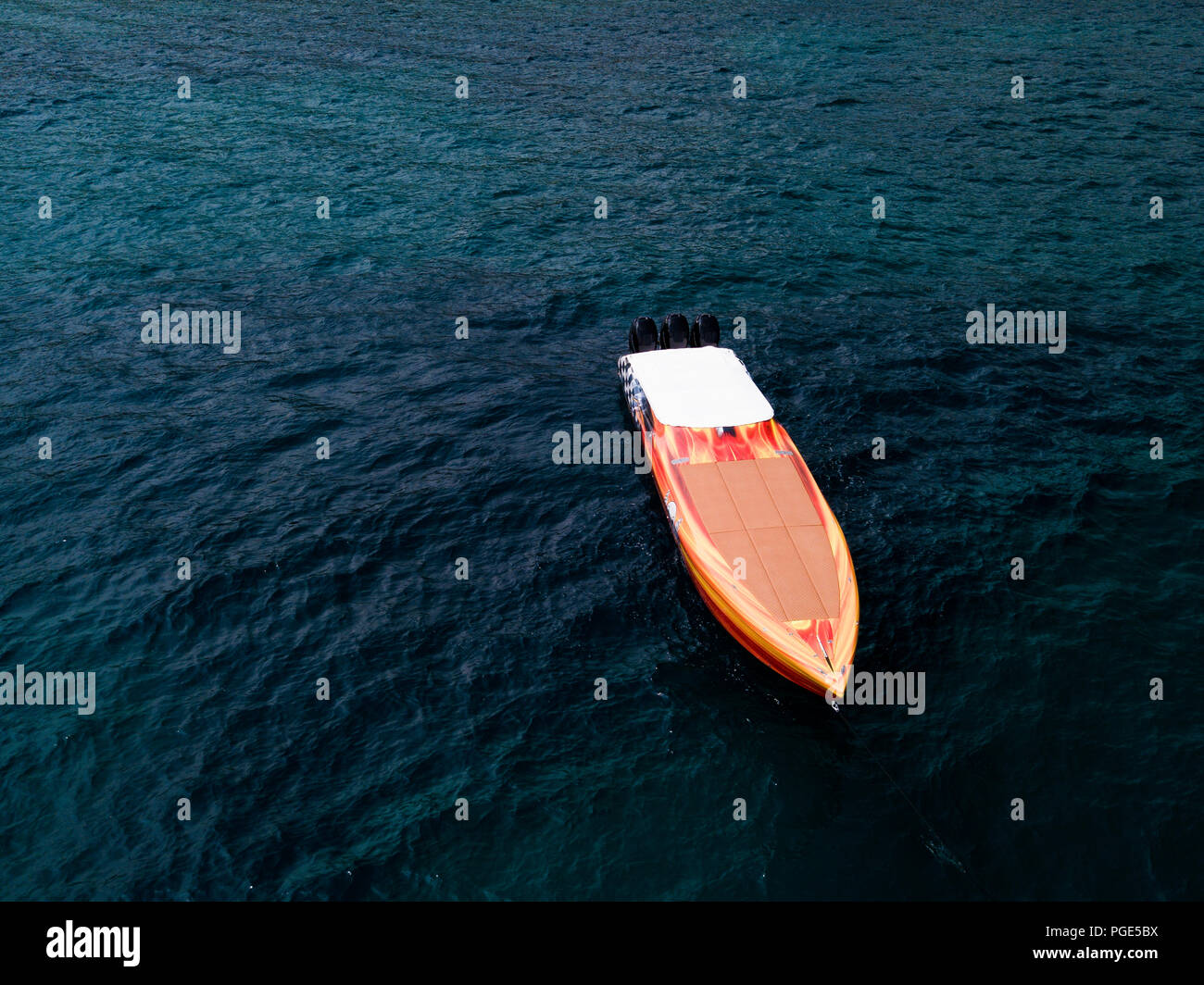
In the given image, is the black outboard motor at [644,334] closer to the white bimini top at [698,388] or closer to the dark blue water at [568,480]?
the white bimini top at [698,388]

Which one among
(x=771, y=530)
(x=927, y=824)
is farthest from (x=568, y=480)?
(x=927, y=824)

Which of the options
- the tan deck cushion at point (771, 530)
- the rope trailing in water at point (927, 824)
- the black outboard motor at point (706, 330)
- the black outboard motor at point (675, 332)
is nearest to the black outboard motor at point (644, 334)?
the black outboard motor at point (675, 332)

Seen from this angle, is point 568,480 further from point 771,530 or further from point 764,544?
point 764,544

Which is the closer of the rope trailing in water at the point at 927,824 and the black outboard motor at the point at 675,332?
the rope trailing in water at the point at 927,824

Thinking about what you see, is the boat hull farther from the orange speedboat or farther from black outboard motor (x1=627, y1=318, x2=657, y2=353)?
black outboard motor (x1=627, y1=318, x2=657, y2=353)
